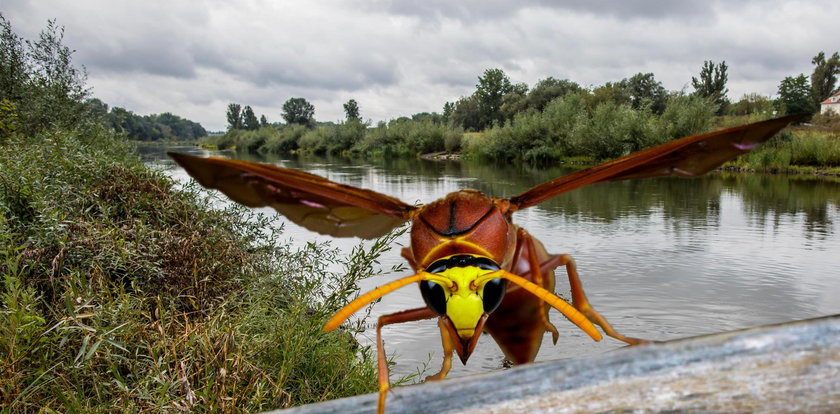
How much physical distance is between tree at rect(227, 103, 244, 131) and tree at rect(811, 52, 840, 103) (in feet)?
233

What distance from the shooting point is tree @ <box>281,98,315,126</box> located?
89750mm

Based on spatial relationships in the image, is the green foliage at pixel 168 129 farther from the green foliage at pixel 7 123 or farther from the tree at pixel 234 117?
the green foliage at pixel 7 123

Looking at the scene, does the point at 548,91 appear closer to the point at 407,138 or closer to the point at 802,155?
the point at 407,138

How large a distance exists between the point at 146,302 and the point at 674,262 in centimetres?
899

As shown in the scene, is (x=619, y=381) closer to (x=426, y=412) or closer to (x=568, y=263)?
(x=568, y=263)

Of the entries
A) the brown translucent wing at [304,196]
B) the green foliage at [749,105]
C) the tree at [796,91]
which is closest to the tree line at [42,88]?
the brown translucent wing at [304,196]

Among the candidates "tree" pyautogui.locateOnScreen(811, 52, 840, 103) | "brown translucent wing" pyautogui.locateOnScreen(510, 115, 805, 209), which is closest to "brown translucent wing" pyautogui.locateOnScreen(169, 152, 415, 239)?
"brown translucent wing" pyautogui.locateOnScreen(510, 115, 805, 209)

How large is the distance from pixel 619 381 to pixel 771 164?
27841 millimetres

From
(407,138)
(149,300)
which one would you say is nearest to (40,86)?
(149,300)

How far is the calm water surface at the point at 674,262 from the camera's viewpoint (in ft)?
19.0

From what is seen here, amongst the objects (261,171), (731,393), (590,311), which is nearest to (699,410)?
(731,393)

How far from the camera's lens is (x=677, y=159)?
2.90 feet

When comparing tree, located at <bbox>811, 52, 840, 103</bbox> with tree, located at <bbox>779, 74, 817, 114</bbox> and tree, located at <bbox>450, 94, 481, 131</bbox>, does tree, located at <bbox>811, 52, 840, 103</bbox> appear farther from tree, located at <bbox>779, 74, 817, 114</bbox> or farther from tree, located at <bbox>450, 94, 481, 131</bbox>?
tree, located at <bbox>450, 94, 481, 131</bbox>

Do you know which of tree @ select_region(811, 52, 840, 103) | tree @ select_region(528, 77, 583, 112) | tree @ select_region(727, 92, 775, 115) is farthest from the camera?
tree @ select_region(811, 52, 840, 103)
